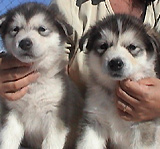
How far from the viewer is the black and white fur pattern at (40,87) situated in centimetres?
334

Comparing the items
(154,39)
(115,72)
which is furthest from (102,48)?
(154,39)

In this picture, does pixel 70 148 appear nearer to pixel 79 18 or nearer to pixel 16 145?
pixel 16 145

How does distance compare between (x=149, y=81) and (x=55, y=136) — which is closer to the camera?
(x=149, y=81)

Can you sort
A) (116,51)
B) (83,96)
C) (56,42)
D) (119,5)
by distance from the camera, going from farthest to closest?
(119,5) → (83,96) → (56,42) → (116,51)

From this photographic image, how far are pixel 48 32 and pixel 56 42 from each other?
Answer: 130mm

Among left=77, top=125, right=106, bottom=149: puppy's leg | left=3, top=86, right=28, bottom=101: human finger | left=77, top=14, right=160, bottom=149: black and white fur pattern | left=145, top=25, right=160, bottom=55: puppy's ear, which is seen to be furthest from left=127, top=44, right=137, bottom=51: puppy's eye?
left=3, top=86, right=28, bottom=101: human finger

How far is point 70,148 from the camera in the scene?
11.8 ft

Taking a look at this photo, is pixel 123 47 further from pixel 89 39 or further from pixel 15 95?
pixel 15 95

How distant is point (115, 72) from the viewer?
3.09 meters

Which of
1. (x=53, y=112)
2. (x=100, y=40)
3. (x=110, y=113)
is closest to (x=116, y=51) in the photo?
(x=100, y=40)

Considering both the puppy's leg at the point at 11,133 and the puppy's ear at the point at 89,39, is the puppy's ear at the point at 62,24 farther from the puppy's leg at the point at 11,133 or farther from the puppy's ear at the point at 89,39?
the puppy's leg at the point at 11,133

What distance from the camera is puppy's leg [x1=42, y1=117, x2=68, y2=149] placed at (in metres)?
3.31

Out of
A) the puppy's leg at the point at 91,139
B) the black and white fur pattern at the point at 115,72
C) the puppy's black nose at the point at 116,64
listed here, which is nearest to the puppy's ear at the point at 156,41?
the black and white fur pattern at the point at 115,72

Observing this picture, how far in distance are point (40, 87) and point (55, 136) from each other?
1.65 ft
